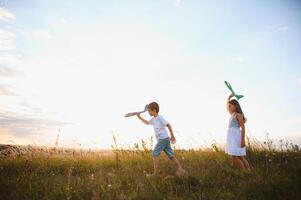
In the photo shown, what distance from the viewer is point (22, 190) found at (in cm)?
510

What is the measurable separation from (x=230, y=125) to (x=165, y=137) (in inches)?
63.8

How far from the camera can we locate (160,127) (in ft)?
20.2

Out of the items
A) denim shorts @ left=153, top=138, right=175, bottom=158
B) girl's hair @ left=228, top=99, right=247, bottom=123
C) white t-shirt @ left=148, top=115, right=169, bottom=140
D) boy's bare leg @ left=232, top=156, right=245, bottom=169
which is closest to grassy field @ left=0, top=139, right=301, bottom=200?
boy's bare leg @ left=232, top=156, right=245, bottom=169

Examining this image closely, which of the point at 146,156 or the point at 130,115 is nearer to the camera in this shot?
the point at 130,115

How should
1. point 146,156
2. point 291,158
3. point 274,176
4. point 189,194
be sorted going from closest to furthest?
point 189,194 < point 274,176 < point 291,158 < point 146,156

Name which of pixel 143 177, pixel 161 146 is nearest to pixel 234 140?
pixel 161 146

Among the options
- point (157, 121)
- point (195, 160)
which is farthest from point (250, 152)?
point (157, 121)

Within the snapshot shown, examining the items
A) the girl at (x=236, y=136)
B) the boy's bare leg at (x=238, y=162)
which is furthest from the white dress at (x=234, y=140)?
the boy's bare leg at (x=238, y=162)

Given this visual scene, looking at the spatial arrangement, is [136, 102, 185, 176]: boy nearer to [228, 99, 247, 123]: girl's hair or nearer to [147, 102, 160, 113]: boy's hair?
[147, 102, 160, 113]: boy's hair

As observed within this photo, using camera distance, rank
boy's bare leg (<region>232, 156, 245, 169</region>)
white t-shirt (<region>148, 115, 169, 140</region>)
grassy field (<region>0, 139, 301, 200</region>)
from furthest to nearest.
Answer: white t-shirt (<region>148, 115, 169, 140</region>), boy's bare leg (<region>232, 156, 245, 169</region>), grassy field (<region>0, 139, 301, 200</region>)

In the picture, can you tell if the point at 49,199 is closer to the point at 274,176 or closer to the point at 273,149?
the point at 274,176

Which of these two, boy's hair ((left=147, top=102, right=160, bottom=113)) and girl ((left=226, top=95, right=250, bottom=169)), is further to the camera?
boy's hair ((left=147, top=102, right=160, bottom=113))

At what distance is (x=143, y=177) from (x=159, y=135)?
105 centimetres

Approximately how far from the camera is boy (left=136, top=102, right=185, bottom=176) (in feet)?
19.5
